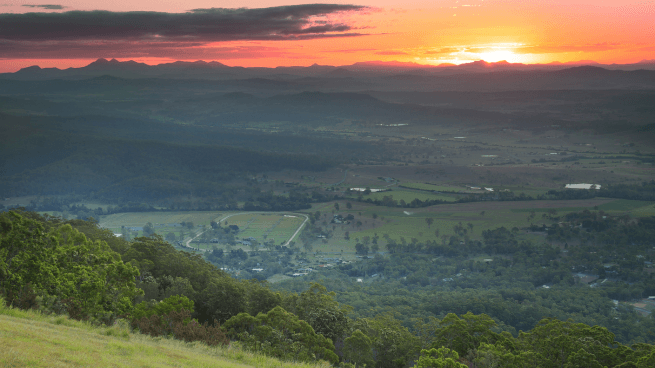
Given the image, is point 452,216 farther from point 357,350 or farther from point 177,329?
point 177,329

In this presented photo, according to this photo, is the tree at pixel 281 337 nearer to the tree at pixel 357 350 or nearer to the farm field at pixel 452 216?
the tree at pixel 357 350

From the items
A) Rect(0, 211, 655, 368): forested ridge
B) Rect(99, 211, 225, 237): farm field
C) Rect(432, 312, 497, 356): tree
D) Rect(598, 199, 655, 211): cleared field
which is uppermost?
Rect(0, 211, 655, 368): forested ridge

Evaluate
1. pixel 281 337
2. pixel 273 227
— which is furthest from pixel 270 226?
pixel 281 337

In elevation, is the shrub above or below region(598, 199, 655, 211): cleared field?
above

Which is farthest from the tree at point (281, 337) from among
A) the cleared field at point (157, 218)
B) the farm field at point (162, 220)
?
the cleared field at point (157, 218)

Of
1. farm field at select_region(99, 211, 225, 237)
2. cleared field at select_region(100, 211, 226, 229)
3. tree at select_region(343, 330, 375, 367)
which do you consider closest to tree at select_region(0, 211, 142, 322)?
tree at select_region(343, 330, 375, 367)

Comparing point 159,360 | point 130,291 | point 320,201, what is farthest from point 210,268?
point 320,201

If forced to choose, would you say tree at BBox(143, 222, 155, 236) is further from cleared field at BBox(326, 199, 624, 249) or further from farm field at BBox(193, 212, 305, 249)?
cleared field at BBox(326, 199, 624, 249)

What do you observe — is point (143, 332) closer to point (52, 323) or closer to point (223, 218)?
point (52, 323)
